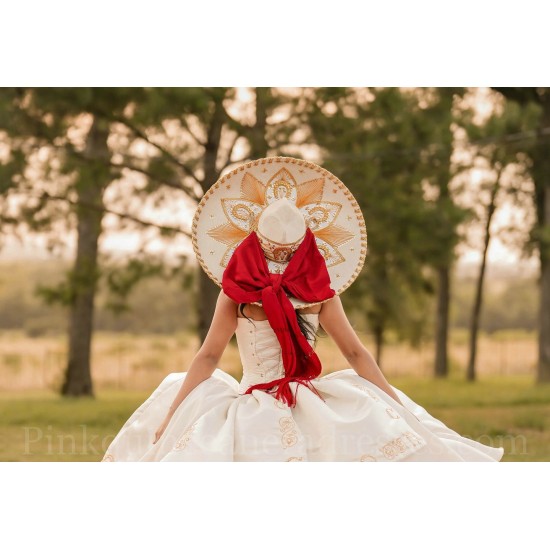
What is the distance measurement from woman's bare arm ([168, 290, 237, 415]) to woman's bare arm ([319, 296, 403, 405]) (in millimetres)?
427

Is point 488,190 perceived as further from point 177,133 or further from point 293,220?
point 293,220

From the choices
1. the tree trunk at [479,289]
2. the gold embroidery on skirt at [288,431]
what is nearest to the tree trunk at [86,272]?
the tree trunk at [479,289]

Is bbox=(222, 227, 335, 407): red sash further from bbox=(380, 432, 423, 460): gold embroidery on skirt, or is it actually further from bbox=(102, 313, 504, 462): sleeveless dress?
bbox=(380, 432, 423, 460): gold embroidery on skirt

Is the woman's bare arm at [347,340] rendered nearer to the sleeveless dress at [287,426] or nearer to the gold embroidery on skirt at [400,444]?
the sleeveless dress at [287,426]

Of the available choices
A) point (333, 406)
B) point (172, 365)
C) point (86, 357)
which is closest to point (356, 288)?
point (86, 357)

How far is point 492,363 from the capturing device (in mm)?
16781

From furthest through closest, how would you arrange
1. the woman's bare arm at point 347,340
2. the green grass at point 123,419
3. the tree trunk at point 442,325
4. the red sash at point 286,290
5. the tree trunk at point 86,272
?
the tree trunk at point 442,325, the tree trunk at point 86,272, the green grass at point 123,419, the woman's bare arm at point 347,340, the red sash at point 286,290

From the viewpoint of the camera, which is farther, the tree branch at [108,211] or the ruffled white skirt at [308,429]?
the tree branch at [108,211]

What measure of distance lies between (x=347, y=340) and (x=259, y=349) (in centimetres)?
41

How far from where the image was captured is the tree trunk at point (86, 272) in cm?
1066

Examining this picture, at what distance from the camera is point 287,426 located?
3.69 m

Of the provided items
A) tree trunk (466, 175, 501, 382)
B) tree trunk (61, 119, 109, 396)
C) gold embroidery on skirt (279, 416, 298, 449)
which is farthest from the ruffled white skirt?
tree trunk (466, 175, 501, 382)

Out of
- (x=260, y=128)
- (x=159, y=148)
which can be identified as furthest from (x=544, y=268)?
(x=159, y=148)

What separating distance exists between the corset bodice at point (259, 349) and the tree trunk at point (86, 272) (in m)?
6.82
